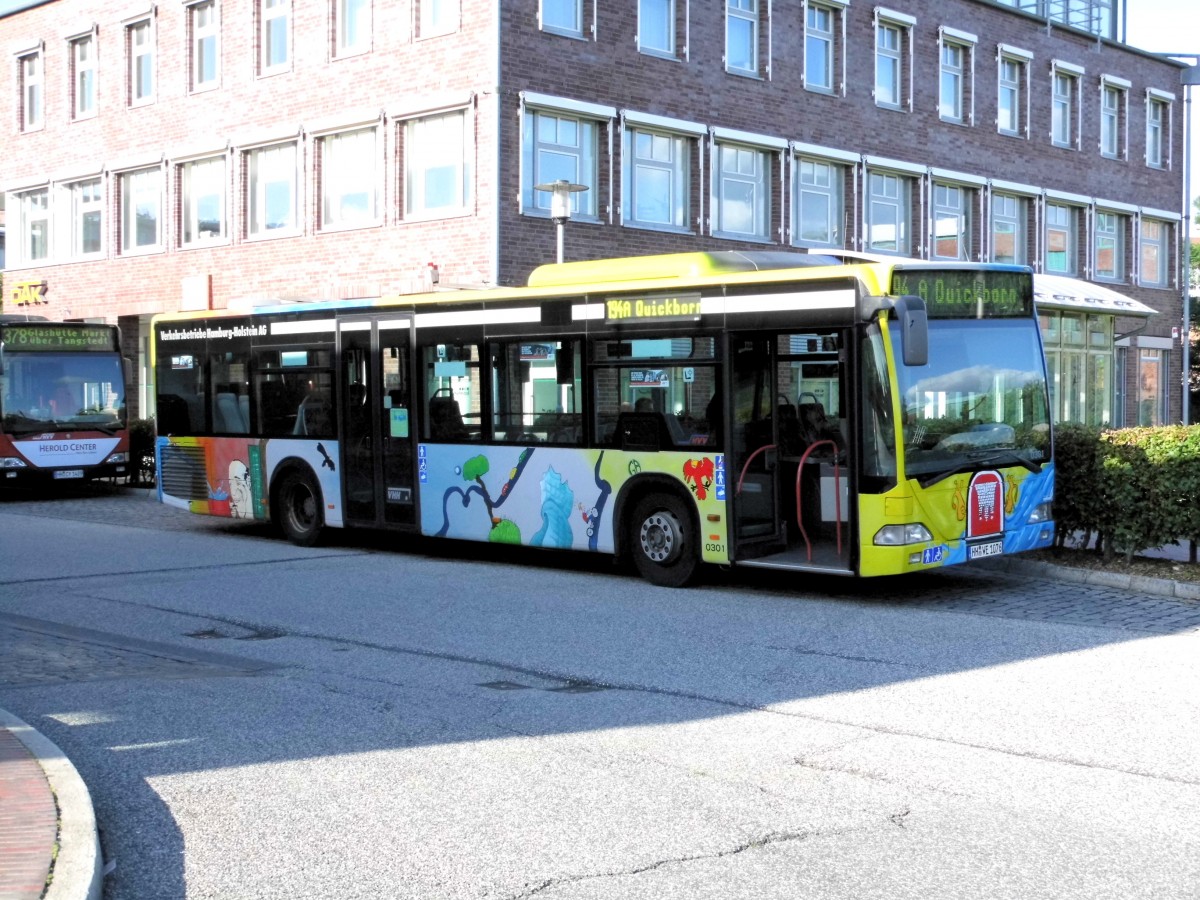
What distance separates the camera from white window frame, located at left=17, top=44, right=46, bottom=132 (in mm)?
36312

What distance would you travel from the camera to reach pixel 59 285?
36.1 metres

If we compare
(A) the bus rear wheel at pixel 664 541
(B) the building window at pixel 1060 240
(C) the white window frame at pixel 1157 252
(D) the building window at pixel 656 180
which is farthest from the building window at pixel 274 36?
(C) the white window frame at pixel 1157 252

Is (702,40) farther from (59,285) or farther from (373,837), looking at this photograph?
(373,837)

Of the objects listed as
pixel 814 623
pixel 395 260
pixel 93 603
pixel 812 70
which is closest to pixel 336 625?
pixel 93 603

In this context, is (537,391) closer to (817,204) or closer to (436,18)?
(436,18)

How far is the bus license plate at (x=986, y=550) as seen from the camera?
12.6 metres

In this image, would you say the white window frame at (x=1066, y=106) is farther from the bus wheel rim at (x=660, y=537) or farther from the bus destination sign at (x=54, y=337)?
the bus wheel rim at (x=660, y=537)

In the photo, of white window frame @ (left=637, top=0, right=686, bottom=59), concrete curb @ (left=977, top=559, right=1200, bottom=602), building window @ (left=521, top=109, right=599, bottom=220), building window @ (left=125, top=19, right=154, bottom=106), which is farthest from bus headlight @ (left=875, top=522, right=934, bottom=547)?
building window @ (left=125, top=19, right=154, bottom=106)

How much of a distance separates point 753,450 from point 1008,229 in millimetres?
24667

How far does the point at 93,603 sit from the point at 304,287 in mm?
17239

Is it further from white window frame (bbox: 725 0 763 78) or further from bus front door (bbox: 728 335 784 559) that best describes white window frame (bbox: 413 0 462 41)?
bus front door (bbox: 728 335 784 559)

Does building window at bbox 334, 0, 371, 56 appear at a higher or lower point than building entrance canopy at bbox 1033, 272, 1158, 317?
higher

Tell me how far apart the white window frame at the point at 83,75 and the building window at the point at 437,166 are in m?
11.2

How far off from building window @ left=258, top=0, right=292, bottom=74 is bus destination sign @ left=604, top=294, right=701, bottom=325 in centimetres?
1756
